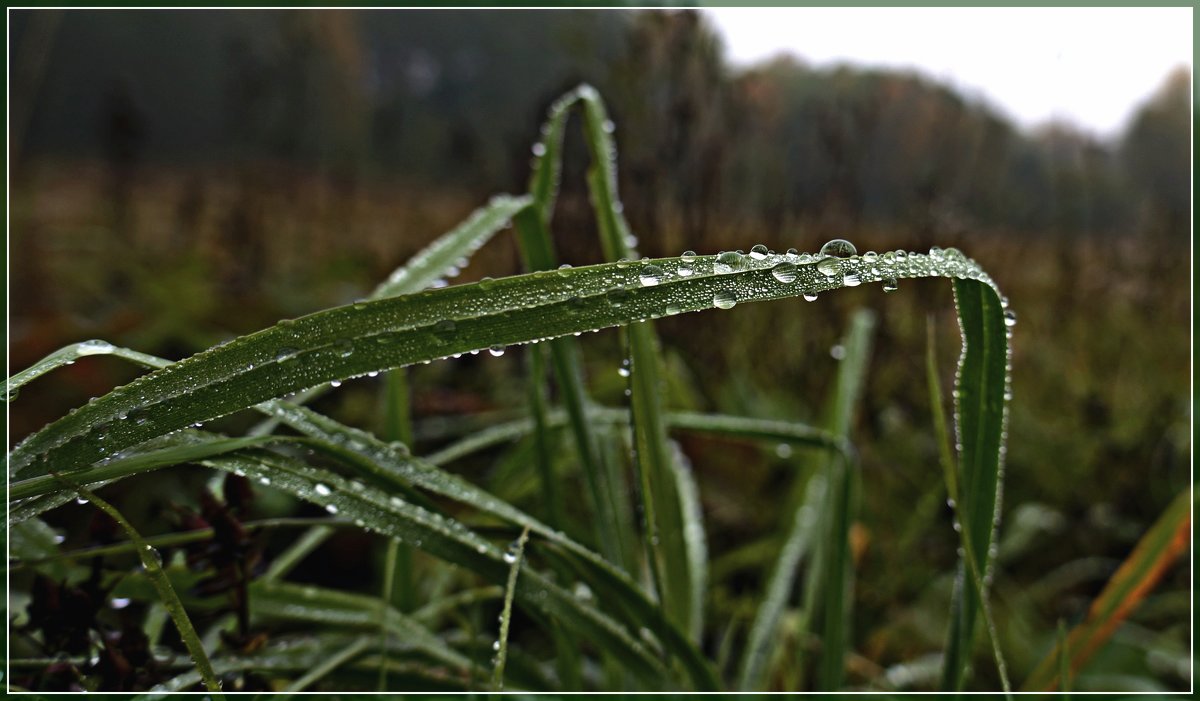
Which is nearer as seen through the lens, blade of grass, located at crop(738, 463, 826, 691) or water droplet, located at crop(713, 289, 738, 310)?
water droplet, located at crop(713, 289, 738, 310)

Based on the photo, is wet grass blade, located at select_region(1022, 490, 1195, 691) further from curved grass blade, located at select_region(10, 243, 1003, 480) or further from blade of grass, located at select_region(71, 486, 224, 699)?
blade of grass, located at select_region(71, 486, 224, 699)

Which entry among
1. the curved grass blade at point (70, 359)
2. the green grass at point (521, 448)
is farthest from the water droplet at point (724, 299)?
the curved grass blade at point (70, 359)

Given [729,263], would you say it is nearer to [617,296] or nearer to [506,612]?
[617,296]

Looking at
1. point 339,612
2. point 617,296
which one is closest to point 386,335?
point 617,296

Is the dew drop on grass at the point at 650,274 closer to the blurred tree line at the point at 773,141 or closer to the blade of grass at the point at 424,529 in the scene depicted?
the blade of grass at the point at 424,529

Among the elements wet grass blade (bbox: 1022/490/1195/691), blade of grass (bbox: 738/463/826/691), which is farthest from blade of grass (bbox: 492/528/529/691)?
wet grass blade (bbox: 1022/490/1195/691)

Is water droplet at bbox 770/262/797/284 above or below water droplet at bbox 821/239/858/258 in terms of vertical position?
below

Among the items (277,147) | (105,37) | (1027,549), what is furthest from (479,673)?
(105,37)
